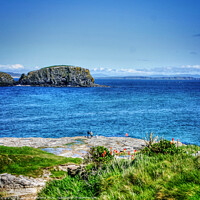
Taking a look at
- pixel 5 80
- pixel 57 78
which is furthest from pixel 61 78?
pixel 5 80

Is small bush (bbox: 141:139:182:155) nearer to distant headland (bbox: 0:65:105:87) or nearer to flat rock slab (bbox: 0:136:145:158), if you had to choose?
flat rock slab (bbox: 0:136:145:158)

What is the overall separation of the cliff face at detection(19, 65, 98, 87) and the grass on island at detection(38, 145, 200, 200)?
474 feet

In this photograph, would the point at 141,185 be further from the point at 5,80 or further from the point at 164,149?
the point at 5,80

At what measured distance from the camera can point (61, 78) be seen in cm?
15562

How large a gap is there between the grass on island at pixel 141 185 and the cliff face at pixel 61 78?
5691 inches

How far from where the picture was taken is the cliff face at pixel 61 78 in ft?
500

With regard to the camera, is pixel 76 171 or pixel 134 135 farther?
pixel 134 135

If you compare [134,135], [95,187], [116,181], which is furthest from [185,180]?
[134,135]

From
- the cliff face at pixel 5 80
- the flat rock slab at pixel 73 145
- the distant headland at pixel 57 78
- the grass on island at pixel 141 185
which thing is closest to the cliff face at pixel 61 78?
the distant headland at pixel 57 78

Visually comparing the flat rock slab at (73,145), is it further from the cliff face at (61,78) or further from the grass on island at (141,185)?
the cliff face at (61,78)

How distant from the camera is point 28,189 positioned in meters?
7.67

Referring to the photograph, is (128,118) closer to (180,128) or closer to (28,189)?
(180,128)

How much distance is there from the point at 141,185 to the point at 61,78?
15381cm

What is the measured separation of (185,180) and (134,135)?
87.9 feet
